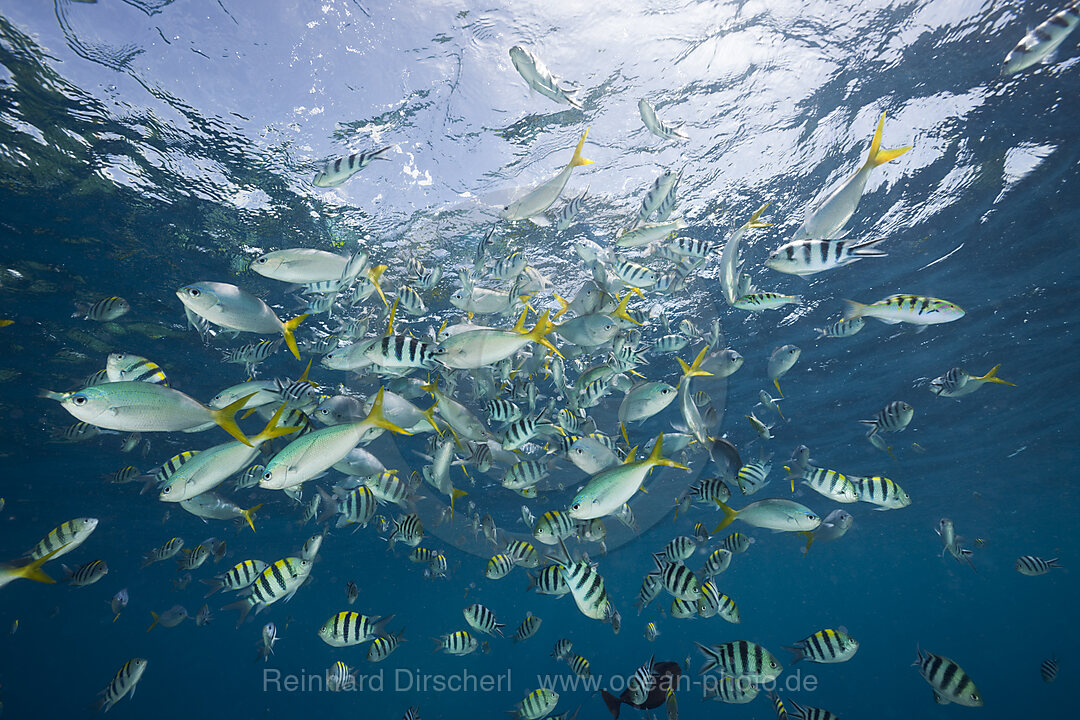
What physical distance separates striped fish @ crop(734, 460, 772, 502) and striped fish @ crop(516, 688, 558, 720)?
398cm

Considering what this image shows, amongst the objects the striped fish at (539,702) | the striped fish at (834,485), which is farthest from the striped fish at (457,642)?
the striped fish at (834,485)

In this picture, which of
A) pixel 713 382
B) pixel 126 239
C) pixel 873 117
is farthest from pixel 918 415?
pixel 126 239

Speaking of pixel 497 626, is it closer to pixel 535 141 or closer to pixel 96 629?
pixel 535 141

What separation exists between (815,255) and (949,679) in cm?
515

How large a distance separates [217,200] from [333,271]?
22.8 feet

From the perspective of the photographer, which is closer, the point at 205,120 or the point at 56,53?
the point at 56,53

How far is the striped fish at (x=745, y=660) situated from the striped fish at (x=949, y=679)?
1.76 metres

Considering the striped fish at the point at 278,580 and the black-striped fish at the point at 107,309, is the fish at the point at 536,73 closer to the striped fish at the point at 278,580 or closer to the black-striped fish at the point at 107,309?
the striped fish at the point at 278,580

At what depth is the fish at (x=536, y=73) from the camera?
482 centimetres

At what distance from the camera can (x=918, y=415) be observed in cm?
2272

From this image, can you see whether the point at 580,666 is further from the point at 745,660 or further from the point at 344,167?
the point at 344,167

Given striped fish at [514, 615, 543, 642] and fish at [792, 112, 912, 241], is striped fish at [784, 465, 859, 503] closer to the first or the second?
fish at [792, 112, 912, 241]

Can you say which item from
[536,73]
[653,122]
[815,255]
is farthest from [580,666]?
[536,73]

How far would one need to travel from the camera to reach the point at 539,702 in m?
6.91
